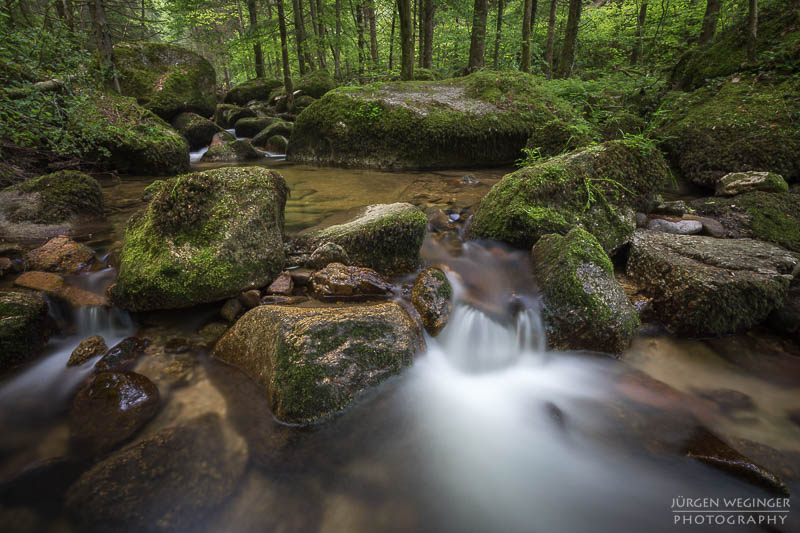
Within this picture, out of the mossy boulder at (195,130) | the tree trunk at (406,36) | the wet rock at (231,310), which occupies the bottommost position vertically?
the wet rock at (231,310)

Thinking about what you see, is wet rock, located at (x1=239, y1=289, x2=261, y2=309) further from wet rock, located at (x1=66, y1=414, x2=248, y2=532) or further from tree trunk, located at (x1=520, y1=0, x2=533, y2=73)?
tree trunk, located at (x1=520, y1=0, x2=533, y2=73)

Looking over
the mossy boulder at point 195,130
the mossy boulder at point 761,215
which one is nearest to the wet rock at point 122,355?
the mossy boulder at point 761,215

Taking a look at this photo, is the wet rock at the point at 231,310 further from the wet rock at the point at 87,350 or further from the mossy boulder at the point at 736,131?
the mossy boulder at the point at 736,131

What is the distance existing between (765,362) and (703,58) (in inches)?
315

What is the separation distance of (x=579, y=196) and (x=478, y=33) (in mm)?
10909

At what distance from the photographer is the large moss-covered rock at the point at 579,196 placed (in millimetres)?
4016

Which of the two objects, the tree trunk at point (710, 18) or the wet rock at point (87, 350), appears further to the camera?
the tree trunk at point (710, 18)

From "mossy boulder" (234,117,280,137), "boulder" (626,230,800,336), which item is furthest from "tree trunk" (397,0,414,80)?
"boulder" (626,230,800,336)

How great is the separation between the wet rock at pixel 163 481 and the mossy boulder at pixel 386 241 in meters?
2.15

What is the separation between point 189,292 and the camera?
321cm

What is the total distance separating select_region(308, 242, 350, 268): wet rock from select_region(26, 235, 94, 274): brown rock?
9.11 feet

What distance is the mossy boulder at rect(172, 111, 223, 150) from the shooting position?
12.3 m

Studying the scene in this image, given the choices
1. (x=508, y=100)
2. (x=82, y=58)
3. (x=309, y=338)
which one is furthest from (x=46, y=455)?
(x=508, y=100)

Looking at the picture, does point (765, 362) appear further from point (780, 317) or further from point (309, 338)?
point (309, 338)
